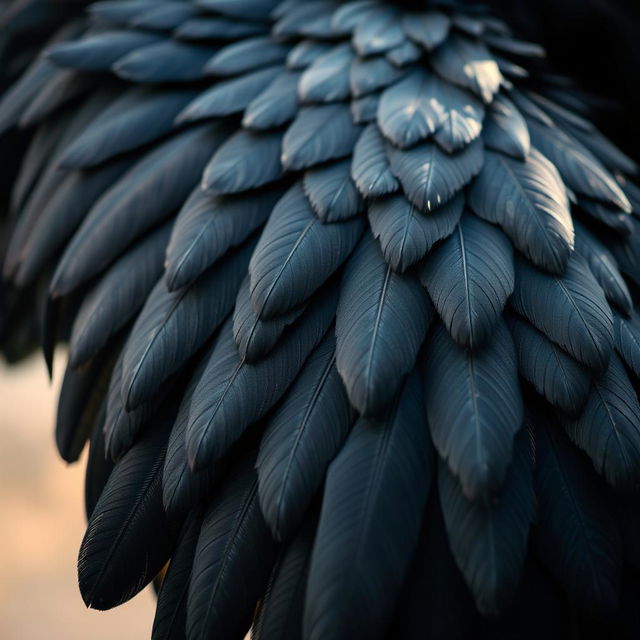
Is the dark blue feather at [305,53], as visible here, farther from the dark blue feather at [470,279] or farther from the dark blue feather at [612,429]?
the dark blue feather at [612,429]

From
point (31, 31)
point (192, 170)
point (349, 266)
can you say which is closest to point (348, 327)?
point (349, 266)

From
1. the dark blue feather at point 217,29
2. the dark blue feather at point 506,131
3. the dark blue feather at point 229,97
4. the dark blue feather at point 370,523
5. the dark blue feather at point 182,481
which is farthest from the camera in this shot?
the dark blue feather at point 217,29

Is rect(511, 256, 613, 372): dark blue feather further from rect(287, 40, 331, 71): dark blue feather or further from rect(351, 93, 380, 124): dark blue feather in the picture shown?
rect(287, 40, 331, 71): dark blue feather

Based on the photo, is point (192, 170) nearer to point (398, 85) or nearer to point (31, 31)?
point (398, 85)

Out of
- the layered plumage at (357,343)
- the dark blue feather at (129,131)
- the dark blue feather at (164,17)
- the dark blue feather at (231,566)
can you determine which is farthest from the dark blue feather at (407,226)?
the dark blue feather at (164,17)

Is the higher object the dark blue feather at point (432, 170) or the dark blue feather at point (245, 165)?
the dark blue feather at point (432, 170)

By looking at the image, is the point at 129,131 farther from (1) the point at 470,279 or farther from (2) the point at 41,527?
(2) the point at 41,527

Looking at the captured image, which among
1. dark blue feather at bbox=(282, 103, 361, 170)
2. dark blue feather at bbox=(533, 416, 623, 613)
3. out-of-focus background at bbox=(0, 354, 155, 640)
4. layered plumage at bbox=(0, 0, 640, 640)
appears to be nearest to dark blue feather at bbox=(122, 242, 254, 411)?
layered plumage at bbox=(0, 0, 640, 640)
